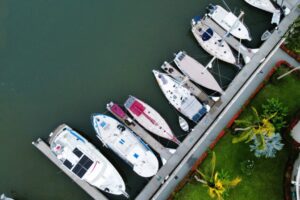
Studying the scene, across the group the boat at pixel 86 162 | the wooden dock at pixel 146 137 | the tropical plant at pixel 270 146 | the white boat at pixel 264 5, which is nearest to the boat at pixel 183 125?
the wooden dock at pixel 146 137

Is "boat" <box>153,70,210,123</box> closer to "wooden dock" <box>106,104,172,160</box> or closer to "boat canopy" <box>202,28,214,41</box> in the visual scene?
"wooden dock" <box>106,104,172,160</box>

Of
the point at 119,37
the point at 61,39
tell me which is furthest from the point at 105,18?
the point at 61,39

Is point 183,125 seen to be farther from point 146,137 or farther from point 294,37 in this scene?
point 294,37

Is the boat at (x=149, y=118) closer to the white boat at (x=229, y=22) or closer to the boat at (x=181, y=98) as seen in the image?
the boat at (x=181, y=98)

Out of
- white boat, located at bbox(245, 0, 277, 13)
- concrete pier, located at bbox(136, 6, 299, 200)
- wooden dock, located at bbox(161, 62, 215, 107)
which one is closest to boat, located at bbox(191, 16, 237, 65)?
concrete pier, located at bbox(136, 6, 299, 200)

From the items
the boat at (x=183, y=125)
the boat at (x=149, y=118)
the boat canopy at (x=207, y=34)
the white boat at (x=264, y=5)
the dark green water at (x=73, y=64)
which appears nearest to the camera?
the boat at (x=149, y=118)

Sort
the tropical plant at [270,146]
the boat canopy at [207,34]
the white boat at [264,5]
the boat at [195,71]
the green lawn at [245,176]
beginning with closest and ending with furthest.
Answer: the tropical plant at [270,146] → the green lawn at [245,176] → the boat at [195,71] → the boat canopy at [207,34] → the white boat at [264,5]

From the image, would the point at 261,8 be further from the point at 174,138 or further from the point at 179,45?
the point at 174,138

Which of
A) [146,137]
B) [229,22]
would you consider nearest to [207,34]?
[229,22]
